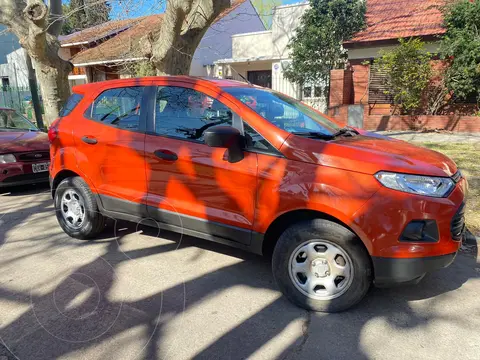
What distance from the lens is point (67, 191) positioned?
4273 millimetres

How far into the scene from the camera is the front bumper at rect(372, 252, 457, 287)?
102 inches

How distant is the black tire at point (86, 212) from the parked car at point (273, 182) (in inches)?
0.9

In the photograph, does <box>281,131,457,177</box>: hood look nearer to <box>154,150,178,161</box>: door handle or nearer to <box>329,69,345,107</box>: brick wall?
<box>154,150,178,161</box>: door handle

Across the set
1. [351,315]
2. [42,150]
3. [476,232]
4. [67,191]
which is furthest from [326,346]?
[42,150]

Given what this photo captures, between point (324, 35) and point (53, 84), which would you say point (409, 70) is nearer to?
point (324, 35)

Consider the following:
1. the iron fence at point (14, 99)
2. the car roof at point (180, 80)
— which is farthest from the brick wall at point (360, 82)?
the iron fence at point (14, 99)

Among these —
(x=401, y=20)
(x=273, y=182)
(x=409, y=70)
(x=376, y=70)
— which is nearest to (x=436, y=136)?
(x=409, y=70)

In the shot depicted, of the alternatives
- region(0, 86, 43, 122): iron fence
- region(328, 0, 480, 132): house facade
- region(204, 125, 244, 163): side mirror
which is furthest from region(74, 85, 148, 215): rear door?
region(0, 86, 43, 122): iron fence

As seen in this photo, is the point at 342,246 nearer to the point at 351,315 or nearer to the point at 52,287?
the point at 351,315

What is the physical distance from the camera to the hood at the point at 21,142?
595 centimetres

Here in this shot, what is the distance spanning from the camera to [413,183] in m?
2.60

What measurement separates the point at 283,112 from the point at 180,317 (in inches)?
77.7

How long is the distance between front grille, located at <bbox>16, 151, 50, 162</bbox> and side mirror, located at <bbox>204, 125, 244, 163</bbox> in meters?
4.43

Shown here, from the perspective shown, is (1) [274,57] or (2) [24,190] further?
(1) [274,57]
